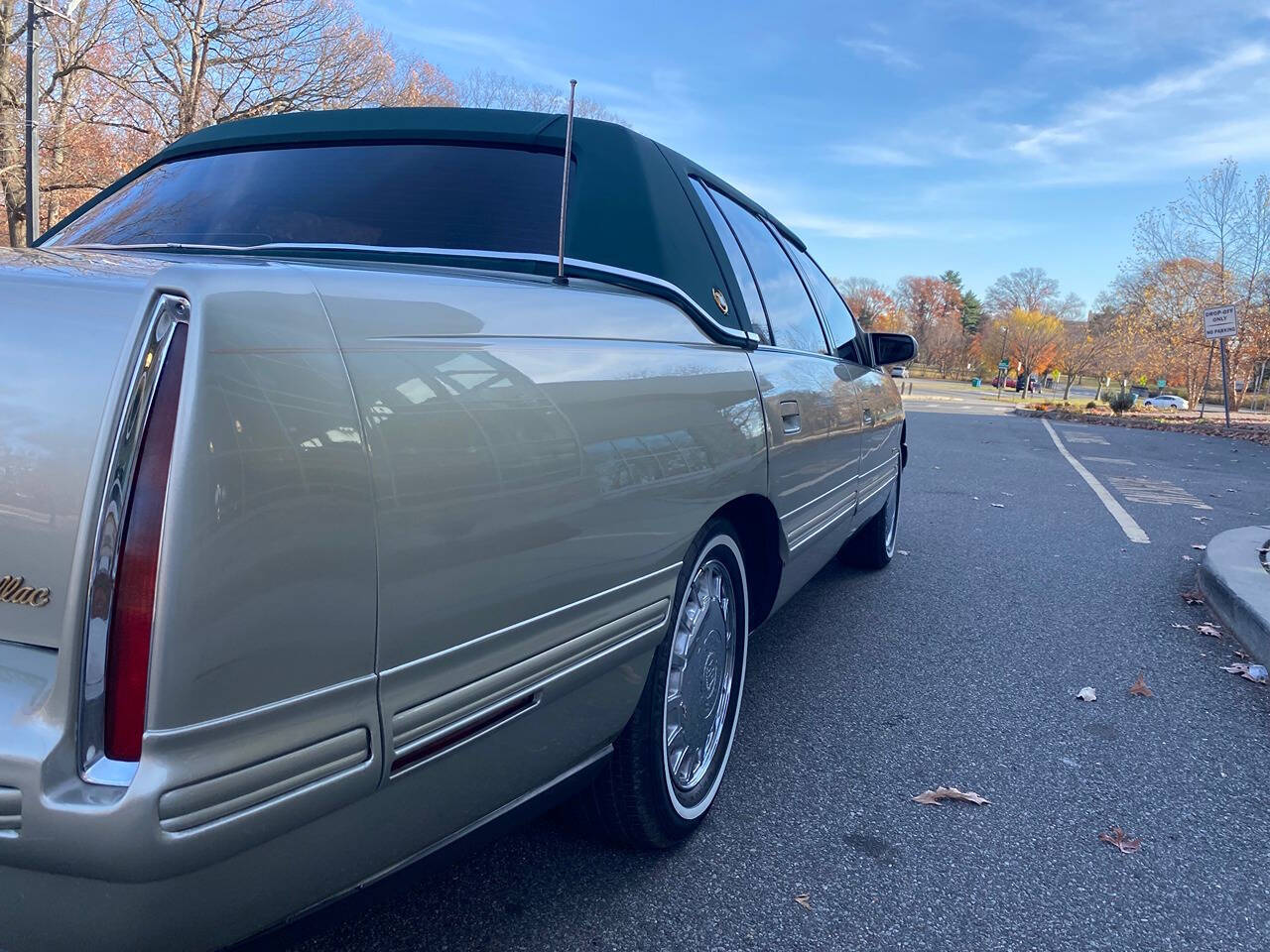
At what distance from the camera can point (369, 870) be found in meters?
1.40

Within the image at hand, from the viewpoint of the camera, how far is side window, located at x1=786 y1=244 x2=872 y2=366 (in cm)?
398

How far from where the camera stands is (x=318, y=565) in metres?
1.22

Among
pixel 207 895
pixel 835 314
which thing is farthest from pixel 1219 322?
pixel 207 895

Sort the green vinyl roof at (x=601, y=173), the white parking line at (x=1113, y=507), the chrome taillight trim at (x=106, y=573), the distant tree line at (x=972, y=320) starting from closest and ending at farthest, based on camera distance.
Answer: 1. the chrome taillight trim at (x=106, y=573)
2. the green vinyl roof at (x=601, y=173)
3. the white parking line at (x=1113, y=507)
4. the distant tree line at (x=972, y=320)

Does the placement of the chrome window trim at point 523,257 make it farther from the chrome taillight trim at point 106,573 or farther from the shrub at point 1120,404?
the shrub at point 1120,404

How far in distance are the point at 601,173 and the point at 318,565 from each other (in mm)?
1614

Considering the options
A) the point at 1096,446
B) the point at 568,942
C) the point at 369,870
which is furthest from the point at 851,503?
the point at 1096,446

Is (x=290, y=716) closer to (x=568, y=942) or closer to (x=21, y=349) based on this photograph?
(x=21, y=349)

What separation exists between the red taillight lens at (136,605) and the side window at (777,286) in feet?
7.04

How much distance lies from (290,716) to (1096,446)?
17.4 m

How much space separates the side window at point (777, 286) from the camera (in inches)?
121

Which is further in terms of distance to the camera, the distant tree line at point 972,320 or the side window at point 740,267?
the distant tree line at point 972,320

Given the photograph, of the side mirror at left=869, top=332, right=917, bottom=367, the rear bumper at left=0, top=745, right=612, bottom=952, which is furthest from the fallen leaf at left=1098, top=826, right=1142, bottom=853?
the side mirror at left=869, top=332, right=917, bottom=367

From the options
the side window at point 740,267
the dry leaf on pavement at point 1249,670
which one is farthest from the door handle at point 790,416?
the dry leaf on pavement at point 1249,670
